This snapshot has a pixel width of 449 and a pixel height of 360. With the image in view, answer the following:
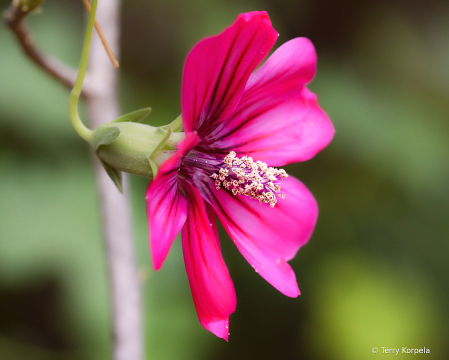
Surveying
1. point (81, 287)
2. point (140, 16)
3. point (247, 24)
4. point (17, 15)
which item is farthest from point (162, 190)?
point (140, 16)

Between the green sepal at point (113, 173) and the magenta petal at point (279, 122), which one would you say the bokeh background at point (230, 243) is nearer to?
the magenta petal at point (279, 122)

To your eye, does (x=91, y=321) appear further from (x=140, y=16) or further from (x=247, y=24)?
(x=140, y=16)

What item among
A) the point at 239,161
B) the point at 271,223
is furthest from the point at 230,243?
the point at 239,161

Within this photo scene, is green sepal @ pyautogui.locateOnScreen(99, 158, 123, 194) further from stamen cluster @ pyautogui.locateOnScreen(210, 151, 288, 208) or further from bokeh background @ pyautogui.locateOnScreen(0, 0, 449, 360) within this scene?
bokeh background @ pyautogui.locateOnScreen(0, 0, 449, 360)

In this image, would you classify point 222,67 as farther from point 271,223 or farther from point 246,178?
point 271,223

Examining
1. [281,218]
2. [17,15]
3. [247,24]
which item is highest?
[17,15]

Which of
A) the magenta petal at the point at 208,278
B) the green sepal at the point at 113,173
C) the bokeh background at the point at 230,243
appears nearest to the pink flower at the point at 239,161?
the magenta petal at the point at 208,278
